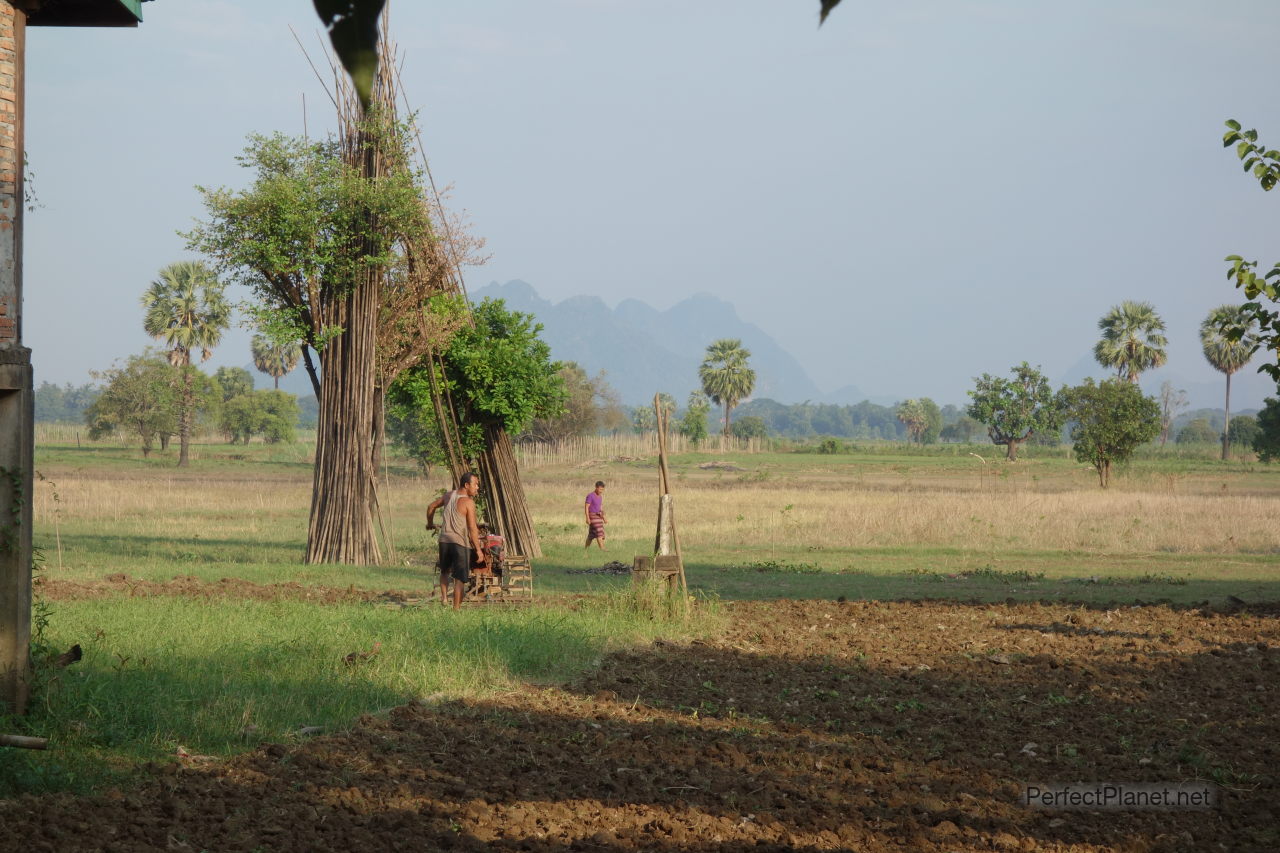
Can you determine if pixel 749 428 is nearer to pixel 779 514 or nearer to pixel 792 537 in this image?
pixel 779 514

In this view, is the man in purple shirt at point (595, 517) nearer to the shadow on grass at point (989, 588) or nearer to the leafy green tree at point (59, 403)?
the shadow on grass at point (989, 588)

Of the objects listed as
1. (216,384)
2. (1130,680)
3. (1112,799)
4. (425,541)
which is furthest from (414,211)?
(216,384)

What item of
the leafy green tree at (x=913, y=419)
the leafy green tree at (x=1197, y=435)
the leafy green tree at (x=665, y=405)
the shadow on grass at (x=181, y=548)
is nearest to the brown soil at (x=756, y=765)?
the leafy green tree at (x=665, y=405)

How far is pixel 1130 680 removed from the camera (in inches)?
382

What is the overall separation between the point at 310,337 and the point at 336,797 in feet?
42.1

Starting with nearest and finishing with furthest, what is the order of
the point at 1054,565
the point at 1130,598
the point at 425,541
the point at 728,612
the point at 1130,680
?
the point at 1130,680 < the point at 728,612 < the point at 1130,598 < the point at 1054,565 < the point at 425,541

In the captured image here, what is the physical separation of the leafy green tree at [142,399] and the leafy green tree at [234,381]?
108 feet

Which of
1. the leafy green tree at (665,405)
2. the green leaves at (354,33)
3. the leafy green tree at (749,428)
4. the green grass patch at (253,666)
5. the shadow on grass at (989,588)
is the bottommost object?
the shadow on grass at (989,588)

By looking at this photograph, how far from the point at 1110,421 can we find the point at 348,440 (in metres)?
29.9

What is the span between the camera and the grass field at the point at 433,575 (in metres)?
7.61

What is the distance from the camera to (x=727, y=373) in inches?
3686

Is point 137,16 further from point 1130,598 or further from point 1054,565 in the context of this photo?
point 1054,565

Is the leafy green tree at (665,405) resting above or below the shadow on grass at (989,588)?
above

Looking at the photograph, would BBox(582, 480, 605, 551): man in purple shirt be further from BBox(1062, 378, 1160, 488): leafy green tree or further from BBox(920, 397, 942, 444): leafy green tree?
BBox(920, 397, 942, 444): leafy green tree
